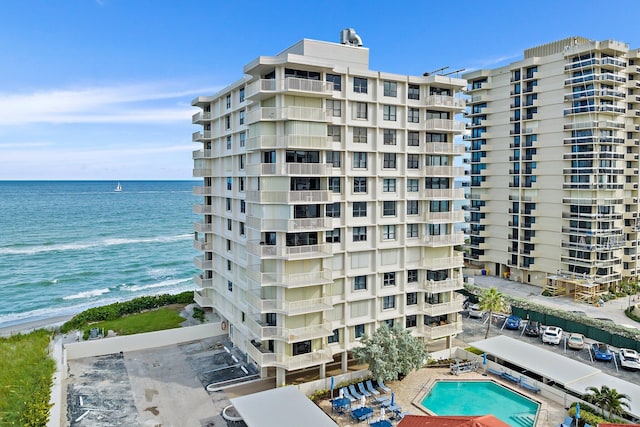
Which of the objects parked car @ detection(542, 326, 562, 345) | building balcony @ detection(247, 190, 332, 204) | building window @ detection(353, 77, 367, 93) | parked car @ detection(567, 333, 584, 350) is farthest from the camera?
parked car @ detection(542, 326, 562, 345)

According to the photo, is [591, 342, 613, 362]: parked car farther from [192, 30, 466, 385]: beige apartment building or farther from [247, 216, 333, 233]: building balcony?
[247, 216, 333, 233]: building balcony

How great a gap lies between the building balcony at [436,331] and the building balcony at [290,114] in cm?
1940

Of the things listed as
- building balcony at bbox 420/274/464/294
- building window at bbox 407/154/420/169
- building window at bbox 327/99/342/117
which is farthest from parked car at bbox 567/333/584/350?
building window at bbox 327/99/342/117

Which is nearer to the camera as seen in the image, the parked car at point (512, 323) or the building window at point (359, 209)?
the building window at point (359, 209)

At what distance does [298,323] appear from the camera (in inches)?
1320

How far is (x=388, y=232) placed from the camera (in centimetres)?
3750

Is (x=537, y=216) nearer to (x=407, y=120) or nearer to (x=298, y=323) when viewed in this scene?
(x=407, y=120)

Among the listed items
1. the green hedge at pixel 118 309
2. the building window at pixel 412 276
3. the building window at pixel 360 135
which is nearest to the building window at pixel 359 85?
the building window at pixel 360 135

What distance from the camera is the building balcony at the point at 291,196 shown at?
31.7 meters

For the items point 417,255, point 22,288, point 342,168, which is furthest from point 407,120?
point 22,288

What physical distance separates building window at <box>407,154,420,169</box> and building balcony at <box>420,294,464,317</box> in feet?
37.7

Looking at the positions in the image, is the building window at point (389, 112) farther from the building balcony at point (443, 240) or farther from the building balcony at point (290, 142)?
the building balcony at point (443, 240)

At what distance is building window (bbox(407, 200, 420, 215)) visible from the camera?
3847 cm

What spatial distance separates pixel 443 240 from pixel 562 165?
3058 centimetres
